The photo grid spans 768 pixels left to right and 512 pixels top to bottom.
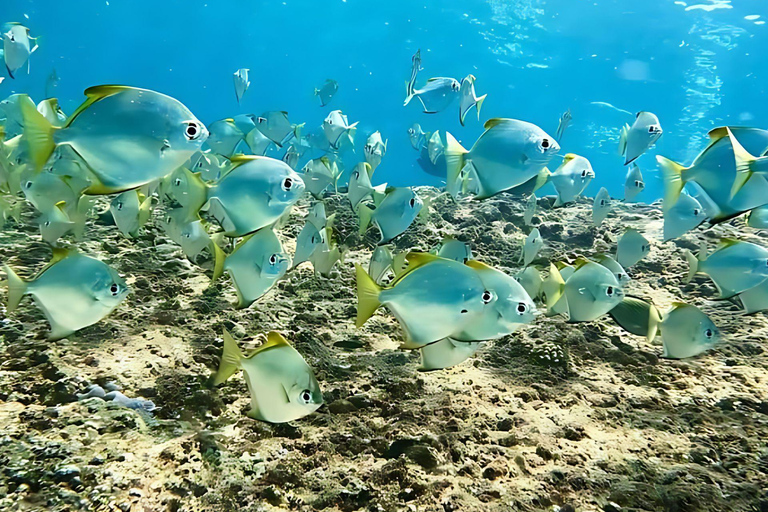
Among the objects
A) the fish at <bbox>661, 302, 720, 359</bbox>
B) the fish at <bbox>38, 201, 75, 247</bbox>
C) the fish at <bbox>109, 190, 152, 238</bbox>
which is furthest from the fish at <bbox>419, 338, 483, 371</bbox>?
the fish at <bbox>38, 201, 75, 247</bbox>

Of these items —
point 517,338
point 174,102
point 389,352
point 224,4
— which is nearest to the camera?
point 174,102

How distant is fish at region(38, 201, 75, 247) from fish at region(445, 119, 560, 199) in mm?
3395

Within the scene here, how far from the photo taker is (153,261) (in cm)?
413

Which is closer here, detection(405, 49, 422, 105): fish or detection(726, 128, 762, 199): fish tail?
detection(726, 128, 762, 199): fish tail

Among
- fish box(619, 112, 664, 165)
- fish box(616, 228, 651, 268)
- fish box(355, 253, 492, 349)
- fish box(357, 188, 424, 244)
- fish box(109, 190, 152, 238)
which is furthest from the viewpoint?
fish box(619, 112, 664, 165)

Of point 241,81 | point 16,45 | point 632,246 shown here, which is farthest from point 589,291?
point 16,45

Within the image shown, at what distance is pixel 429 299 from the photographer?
1.80 metres

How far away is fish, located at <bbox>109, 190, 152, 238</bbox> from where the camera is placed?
3416 millimetres

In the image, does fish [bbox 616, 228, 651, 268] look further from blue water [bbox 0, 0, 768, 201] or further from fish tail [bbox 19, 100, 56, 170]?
blue water [bbox 0, 0, 768, 201]

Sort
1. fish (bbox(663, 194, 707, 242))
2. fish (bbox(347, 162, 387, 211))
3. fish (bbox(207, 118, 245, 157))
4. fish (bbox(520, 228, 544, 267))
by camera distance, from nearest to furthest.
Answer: fish (bbox(663, 194, 707, 242)) → fish (bbox(520, 228, 544, 267)) → fish (bbox(347, 162, 387, 211)) → fish (bbox(207, 118, 245, 157))

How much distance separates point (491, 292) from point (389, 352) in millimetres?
1691

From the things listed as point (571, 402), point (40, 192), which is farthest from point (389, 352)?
point (40, 192)

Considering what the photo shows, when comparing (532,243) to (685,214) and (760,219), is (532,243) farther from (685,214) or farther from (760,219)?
(760,219)

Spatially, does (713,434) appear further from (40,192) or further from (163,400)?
(40,192)
